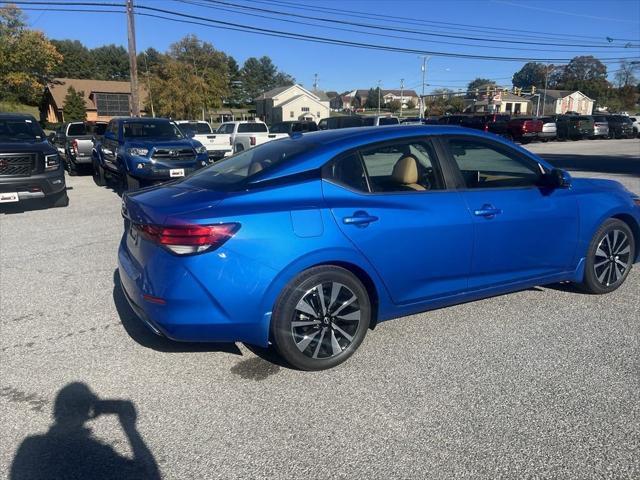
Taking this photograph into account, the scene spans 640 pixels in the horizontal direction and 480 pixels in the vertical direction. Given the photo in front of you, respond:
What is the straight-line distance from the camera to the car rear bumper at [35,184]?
350 inches

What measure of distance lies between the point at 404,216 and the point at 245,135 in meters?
17.1

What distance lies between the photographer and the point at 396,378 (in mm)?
3357

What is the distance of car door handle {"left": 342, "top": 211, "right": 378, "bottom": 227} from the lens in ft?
10.9

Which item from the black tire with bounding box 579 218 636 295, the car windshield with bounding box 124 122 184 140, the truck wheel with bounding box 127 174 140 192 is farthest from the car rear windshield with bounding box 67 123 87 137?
the black tire with bounding box 579 218 636 295

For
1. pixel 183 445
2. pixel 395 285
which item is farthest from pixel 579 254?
pixel 183 445

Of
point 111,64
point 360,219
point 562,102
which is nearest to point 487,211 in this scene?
point 360,219

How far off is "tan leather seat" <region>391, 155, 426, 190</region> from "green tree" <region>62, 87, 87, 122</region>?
2540 inches

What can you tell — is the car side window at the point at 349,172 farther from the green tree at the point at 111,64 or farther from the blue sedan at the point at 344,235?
the green tree at the point at 111,64

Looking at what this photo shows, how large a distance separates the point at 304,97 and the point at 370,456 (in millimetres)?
79024

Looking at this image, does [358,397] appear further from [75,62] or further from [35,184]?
[75,62]

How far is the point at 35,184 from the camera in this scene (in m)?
9.18

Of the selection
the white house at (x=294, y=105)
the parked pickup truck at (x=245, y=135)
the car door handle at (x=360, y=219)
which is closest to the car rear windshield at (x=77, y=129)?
the parked pickup truck at (x=245, y=135)

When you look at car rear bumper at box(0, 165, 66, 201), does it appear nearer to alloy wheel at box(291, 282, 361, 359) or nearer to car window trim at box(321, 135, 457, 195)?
car window trim at box(321, 135, 457, 195)

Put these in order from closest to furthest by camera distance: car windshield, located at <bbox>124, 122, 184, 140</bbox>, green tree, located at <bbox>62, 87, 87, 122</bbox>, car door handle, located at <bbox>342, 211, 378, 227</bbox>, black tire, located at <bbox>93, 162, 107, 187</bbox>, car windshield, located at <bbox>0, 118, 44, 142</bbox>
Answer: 1. car door handle, located at <bbox>342, 211, 378, 227</bbox>
2. car windshield, located at <bbox>0, 118, 44, 142</bbox>
3. car windshield, located at <bbox>124, 122, 184, 140</bbox>
4. black tire, located at <bbox>93, 162, 107, 187</bbox>
5. green tree, located at <bbox>62, 87, 87, 122</bbox>
